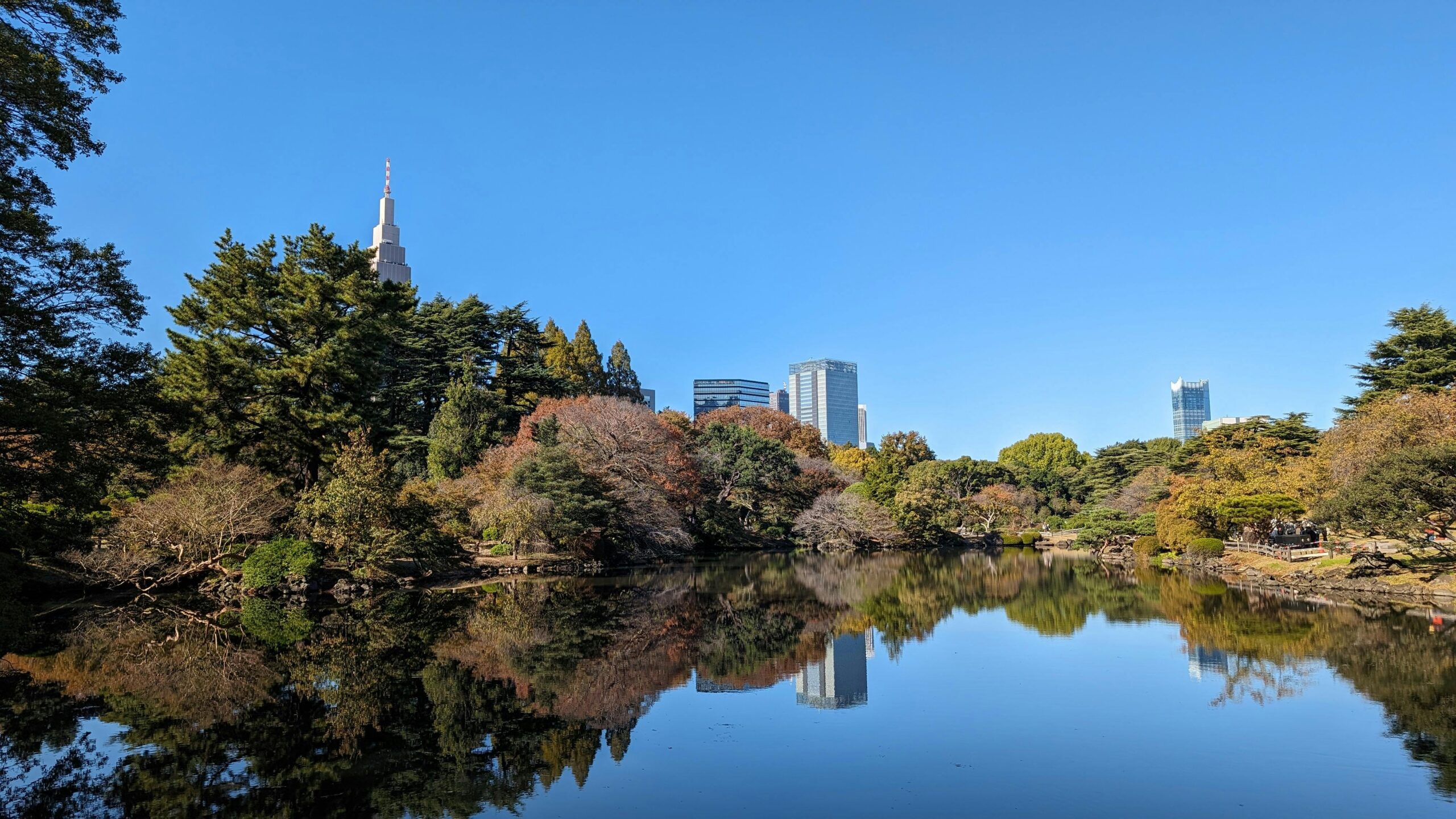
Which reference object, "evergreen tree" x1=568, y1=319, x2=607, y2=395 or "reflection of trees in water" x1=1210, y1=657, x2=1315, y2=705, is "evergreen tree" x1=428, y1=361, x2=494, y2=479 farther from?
"reflection of trees in water" x1=1210, y1=657, x2=1315, y2=705

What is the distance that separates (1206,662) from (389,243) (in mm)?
66999

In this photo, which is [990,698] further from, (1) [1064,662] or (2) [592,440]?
(2) [592,440]

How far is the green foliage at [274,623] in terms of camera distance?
14430 millimetres

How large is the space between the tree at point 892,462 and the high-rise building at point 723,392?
106 meters

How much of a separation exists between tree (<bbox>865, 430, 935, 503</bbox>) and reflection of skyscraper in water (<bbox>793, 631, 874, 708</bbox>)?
31828 millimetres

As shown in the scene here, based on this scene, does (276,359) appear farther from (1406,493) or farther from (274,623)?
(1406,493)

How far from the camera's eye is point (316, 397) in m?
26.3

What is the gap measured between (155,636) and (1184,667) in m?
16.9

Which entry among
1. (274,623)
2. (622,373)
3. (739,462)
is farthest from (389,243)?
(274,623)

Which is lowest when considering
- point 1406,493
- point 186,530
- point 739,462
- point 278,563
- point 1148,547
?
point 1148,547

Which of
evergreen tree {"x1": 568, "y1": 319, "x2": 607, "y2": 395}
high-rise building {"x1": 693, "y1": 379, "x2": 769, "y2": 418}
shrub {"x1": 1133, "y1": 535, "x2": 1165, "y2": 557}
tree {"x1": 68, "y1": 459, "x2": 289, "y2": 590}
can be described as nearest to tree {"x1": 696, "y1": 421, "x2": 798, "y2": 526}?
evergreen tree {"x1": 568, "y1": 319, "x2": 607, "y2": 395}

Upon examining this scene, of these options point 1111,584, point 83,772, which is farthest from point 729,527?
point 83,772

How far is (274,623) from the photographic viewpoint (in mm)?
16406

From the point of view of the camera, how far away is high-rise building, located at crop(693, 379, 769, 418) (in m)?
173
